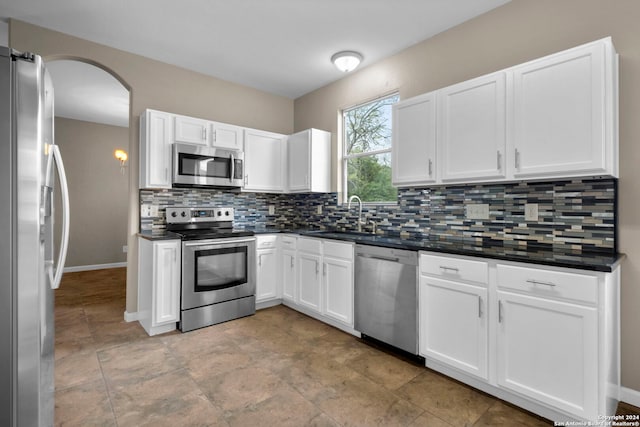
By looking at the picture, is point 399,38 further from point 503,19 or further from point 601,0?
point 601,0

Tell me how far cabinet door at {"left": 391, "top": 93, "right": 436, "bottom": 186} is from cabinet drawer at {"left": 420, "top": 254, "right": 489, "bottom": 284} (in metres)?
0.69

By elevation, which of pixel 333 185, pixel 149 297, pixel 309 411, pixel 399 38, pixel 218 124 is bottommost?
pixel 309 411

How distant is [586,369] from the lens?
5.44 feet

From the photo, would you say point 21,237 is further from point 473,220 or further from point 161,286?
point 473,220

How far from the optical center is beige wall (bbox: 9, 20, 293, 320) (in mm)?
2994

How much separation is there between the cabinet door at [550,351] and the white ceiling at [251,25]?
232 cm

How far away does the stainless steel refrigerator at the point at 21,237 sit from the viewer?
1.23 meters

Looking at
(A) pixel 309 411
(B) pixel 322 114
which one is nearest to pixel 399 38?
(B) pixel 322 114

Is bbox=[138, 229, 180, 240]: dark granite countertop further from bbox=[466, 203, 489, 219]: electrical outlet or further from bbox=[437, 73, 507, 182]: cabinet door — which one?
bbox=[466, 203, 489, 219]: electrical outlet

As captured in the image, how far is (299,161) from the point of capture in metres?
4.12

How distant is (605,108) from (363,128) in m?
2.37

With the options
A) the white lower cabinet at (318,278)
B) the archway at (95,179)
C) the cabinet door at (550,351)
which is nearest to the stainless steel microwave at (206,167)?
the white lower cabinet at (318,278)

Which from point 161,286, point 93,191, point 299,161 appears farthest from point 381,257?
point 93,191

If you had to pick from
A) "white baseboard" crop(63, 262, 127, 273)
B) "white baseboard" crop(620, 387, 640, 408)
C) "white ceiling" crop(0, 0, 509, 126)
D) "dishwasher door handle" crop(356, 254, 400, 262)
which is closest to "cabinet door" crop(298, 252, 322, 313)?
"dishwasher door handle" crop(356, 254, 400, 262)
